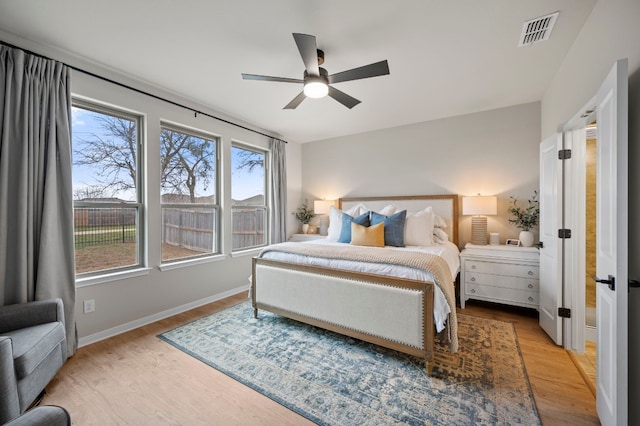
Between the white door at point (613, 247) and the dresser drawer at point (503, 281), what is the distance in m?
1.65

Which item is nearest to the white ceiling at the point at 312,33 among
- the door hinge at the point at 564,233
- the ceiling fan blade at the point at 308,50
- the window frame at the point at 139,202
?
the ceiling fan blade at the point at 308,50

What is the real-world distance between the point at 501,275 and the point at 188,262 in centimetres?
389

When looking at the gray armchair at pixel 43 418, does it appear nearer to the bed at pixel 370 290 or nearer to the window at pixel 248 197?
the bed at pixel 370 290

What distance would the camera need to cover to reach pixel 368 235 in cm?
320

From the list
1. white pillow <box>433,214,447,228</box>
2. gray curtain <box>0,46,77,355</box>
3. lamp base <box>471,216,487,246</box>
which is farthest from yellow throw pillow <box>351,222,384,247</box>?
gray curtain <box>0,46,77,355</box>

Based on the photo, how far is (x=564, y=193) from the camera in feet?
7.68

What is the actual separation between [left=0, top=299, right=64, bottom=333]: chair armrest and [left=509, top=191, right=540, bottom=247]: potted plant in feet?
15.6

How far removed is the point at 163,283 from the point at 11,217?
1437mm

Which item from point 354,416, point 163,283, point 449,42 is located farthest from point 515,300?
point 163,283

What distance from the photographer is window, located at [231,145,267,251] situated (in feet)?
13.6

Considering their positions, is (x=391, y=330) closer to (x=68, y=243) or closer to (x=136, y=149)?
(x=68, y=243)

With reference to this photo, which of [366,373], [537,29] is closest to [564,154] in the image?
[537,29]

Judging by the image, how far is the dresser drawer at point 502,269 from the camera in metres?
2.97

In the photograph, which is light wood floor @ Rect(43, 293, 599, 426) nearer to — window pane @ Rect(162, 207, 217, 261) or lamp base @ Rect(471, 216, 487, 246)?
window pane @ Rect(162, 207, 217, 261)
